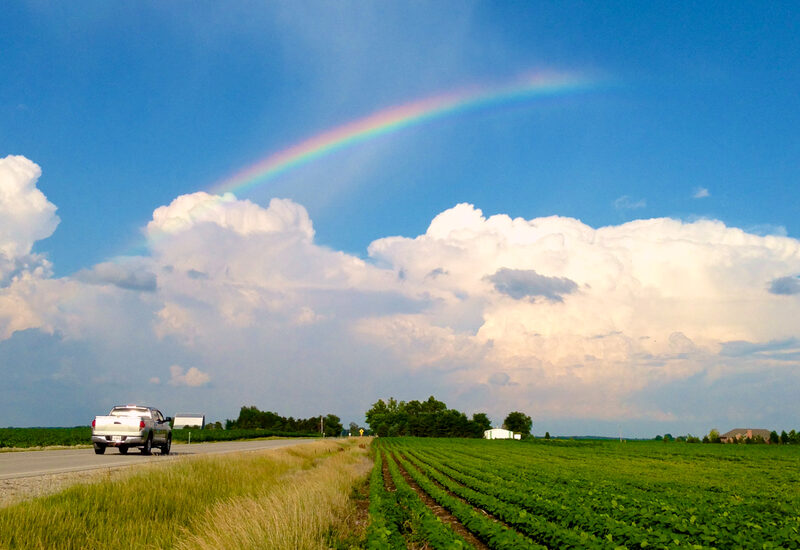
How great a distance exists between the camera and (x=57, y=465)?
21375 millimetres

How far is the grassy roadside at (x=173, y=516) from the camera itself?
9377 mm

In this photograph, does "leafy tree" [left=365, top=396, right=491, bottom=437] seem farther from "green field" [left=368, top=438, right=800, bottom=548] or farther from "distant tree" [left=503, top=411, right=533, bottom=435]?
"green field" [left=368, top=438, right=800, bottom=548]

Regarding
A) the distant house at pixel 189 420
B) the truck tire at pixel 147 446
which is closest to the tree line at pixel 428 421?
the distant house at pixel 189 420

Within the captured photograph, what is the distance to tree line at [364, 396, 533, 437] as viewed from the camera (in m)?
145

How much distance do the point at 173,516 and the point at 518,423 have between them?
163 meters

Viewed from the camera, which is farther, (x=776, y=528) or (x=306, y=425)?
(x=306, y=425)

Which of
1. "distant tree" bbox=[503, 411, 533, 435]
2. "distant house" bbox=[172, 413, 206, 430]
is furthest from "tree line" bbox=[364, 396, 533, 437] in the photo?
"distant house" bbox=[172, 413, 206, 430]

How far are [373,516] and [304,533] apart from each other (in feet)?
12.2

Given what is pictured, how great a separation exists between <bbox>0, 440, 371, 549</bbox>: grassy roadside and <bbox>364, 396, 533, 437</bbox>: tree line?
133 metres

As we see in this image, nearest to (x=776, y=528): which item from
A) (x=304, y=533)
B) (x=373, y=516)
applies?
(x=373, y=516)

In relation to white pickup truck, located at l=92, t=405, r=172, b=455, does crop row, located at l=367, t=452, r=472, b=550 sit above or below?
below

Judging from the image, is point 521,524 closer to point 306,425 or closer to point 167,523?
point 167,523

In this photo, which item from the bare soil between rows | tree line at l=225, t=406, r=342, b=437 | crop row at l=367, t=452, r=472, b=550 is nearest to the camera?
crop row at l=367, t=452, r=472, b=550

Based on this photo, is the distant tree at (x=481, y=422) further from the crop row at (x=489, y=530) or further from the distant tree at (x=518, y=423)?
the crop row at (x=489, y=530)
